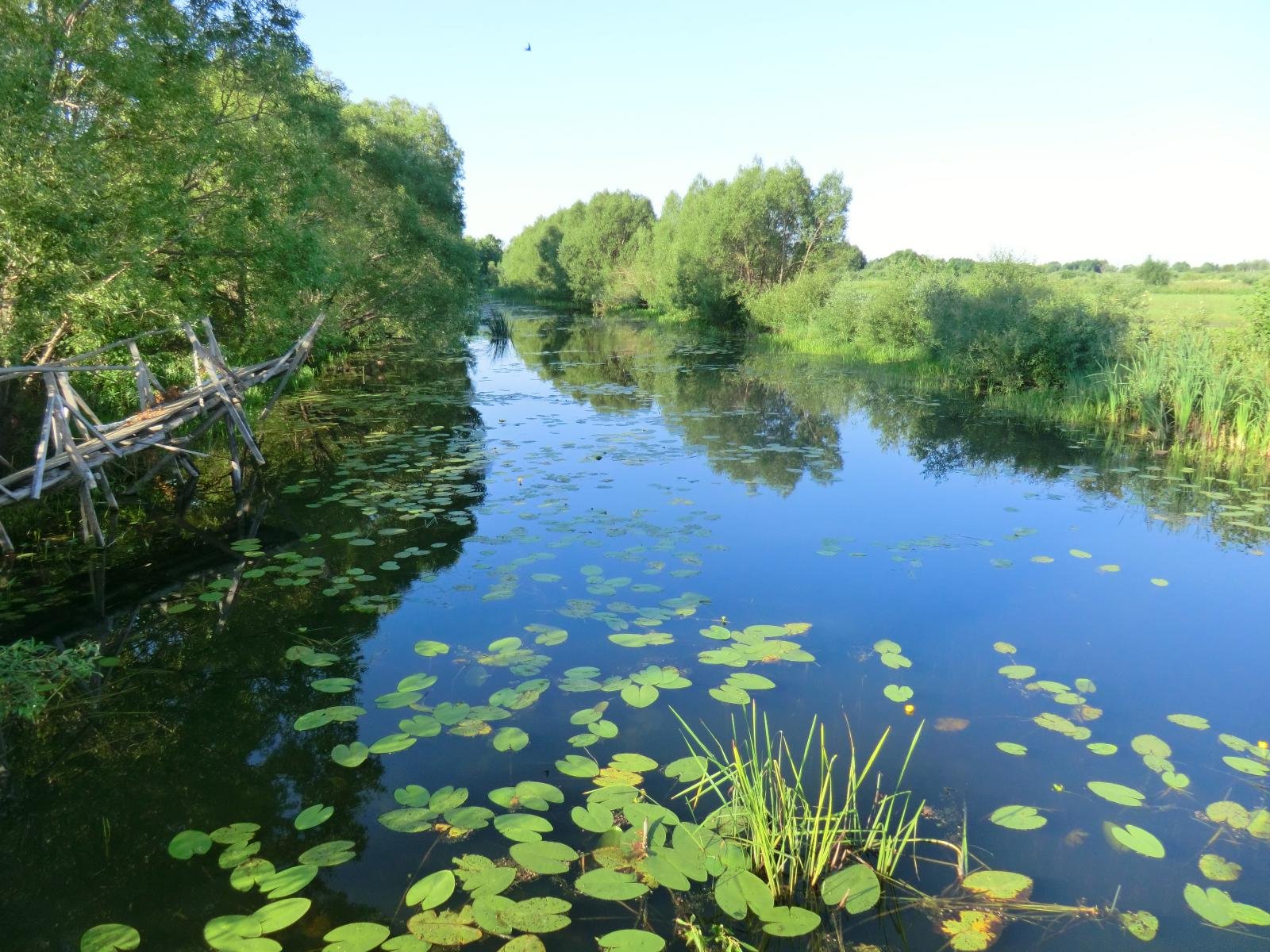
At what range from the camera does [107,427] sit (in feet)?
20.5

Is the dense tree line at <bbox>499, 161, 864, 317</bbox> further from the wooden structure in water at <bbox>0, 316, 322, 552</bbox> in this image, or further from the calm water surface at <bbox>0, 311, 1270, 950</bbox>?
the wooden structure in water at <bbox>0, 316, 322, 552</bbox>

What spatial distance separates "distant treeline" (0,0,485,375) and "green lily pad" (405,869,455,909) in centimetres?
685

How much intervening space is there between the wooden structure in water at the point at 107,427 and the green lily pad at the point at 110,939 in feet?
7.80

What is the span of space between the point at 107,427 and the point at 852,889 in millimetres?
6677

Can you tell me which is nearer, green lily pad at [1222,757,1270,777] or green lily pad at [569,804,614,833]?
green lily pad at [569,804,614,833]

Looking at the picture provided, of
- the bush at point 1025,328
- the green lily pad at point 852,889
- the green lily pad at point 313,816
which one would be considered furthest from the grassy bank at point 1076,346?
the green lily pad at point 313,816

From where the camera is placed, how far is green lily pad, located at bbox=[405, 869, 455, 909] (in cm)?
288

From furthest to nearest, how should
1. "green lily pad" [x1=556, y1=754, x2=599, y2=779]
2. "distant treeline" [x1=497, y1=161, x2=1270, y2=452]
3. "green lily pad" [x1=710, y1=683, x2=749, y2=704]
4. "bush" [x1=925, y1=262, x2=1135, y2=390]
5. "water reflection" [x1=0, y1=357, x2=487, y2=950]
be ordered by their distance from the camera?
1. "bush" [x1=925, y1=262, x2=1135, y2=390]
2. "distant treeline" [x1=497, y1=161, x2=1270, y2=452]
3. "green lily pad" [x1=710, y1=683, x2=749, y2=704]
4. "green lily pad" [x1=556, y1=754, x2=599, y2=779]
5. "water reflection" [x1=0, y1=357, x2=487, y2=950]

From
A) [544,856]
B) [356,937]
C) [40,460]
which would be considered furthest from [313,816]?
[40,460]

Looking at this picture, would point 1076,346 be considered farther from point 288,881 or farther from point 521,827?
point 288,881

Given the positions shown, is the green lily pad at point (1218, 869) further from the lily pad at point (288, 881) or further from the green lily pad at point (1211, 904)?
the lily pad at point (288, 881)

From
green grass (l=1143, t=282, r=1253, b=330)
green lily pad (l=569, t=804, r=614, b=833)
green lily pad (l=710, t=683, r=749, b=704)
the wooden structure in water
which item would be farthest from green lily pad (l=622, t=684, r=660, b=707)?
green grass (l=1143, t=282, r=1253, b=330)

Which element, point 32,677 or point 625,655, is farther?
point 625,655

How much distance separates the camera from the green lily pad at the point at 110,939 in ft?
8.93
